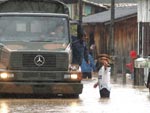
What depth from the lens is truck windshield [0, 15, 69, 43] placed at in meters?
21.7

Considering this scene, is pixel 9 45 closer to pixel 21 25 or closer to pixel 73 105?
pixel 21 25

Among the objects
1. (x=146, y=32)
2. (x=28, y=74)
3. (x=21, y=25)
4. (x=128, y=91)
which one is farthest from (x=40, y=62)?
(x=146, y=32)

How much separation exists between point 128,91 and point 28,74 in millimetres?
5415

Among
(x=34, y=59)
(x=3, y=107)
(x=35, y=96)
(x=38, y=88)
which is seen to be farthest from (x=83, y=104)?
(x=35, y=96)

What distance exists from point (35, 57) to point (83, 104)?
2155 mm

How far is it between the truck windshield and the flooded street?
1.95 m

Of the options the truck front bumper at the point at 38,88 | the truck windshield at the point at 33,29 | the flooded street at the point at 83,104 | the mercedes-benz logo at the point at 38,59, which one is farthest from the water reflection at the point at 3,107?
the truck windshield at the point at 33,29

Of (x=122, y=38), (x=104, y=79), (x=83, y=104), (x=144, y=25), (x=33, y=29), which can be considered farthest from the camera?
(x=122, y=38)

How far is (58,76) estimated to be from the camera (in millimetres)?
20625

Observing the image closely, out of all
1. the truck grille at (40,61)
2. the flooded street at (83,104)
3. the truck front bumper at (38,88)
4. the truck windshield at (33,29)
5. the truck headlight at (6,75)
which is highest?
the truck windshield at (33,29)

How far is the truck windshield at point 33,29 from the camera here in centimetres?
2172

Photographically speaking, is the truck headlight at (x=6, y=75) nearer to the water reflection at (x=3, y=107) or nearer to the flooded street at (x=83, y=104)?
the flooded street at (x=83, y=104)

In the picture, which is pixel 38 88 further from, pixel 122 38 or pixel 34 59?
pixel 122 38

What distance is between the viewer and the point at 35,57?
806 inches
